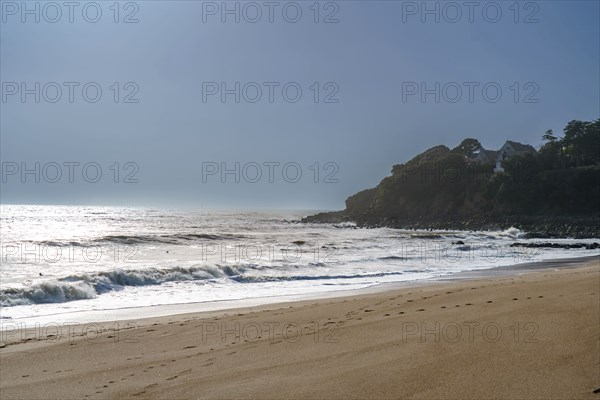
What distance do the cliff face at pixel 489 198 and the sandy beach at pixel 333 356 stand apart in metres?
44.0

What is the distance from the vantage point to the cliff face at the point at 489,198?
59.0 m

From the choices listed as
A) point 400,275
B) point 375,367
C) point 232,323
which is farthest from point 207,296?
point 375,367

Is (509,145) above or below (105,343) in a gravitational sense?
above

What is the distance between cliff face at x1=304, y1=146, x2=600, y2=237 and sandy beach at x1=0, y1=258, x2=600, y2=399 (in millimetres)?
43986

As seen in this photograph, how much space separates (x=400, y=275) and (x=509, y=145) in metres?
77.7

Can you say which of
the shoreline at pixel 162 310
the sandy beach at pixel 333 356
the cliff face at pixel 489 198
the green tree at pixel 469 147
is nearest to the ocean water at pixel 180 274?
the shoreline at pixel 162 310

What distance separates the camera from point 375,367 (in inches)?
194

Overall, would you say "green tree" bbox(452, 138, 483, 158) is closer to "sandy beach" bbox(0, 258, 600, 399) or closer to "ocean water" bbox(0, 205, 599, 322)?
"ocean water" bbox(0, 205, 599, 322)

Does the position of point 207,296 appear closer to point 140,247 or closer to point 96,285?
point 96,285

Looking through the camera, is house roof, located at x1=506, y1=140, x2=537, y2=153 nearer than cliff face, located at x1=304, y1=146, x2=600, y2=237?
No

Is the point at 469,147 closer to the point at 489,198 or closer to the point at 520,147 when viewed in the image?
the point at 520,147

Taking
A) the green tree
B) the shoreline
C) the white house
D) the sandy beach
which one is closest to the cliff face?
the white house

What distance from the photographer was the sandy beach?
4.38 meters

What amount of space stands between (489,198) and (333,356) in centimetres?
7076
